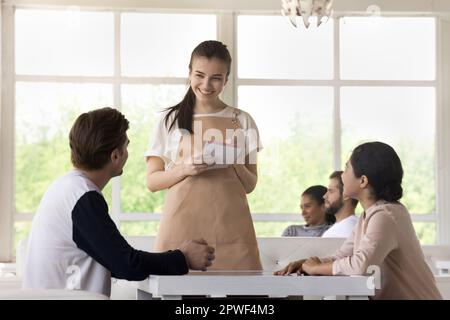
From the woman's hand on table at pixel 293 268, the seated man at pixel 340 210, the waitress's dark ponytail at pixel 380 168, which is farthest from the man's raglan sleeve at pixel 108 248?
the seated man at pixel 340 210

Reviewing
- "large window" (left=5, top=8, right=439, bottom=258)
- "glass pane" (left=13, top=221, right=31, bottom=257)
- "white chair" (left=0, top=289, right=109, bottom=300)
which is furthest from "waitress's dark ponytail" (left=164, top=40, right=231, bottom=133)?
"glass pane" (left=13, top=221, right=31, bottom=257)

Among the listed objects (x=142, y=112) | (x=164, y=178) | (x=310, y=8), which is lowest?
(x=164, y=178)

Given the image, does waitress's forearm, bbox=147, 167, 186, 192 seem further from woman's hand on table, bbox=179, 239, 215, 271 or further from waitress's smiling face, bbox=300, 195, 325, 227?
waitress's smiling face, bbox=300, 195, 325, 227

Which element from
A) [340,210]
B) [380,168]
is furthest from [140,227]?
[380,168]

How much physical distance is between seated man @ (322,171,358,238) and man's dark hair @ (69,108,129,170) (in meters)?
2.16

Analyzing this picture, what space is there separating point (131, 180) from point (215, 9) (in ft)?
4.60

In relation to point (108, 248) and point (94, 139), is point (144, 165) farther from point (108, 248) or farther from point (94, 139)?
point (108, 248)

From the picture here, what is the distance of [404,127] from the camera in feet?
22.9

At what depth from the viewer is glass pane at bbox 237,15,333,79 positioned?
6637 millimetres

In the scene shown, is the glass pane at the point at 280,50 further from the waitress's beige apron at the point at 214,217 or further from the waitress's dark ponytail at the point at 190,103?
the waitress's beige apron at the point at 214,217

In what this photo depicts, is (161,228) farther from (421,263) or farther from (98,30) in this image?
(98,30)

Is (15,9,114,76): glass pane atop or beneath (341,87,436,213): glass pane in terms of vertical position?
atop

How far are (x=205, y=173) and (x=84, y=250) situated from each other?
0.61m
